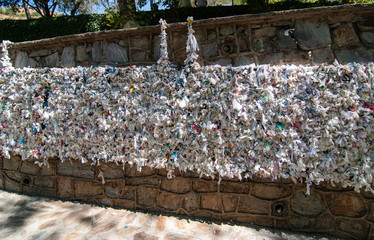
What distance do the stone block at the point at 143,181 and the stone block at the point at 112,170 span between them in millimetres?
133

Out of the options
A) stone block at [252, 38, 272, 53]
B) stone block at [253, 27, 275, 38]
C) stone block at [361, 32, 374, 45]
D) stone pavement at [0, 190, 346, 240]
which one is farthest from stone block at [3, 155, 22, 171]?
stone block at [361, 32, 374, 45]

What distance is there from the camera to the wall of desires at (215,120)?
7.27ft

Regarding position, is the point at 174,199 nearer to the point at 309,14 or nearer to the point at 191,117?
the point at 191,117

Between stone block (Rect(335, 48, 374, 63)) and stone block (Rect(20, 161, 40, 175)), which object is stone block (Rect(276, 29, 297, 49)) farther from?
stone block (Rect(20, 161, 40, 175))

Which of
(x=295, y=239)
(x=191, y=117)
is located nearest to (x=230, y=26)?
(x=191, y=117)

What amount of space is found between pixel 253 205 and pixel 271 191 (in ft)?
0.88

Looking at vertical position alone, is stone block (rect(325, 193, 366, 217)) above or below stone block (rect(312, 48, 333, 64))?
below

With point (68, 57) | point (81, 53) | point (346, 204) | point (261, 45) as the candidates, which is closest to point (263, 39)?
point (261, 45)

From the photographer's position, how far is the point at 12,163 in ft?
11.4

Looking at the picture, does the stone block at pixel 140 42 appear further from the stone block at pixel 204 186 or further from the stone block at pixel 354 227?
the stone block at pixel 354 227

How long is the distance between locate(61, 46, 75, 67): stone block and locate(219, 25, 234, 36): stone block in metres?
2.35

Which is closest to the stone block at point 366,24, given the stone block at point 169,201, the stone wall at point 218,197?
the stone wall at point 218,197

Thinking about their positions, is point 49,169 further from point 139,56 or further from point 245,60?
point 245,60

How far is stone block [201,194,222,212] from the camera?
8.80ft
